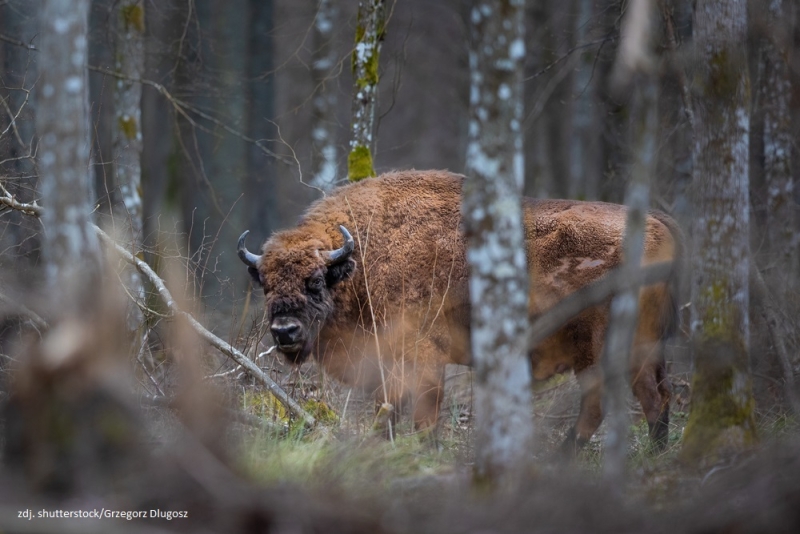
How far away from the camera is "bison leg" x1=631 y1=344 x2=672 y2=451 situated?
698 cm

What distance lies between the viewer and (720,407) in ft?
17.4

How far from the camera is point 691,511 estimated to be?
4086 mm

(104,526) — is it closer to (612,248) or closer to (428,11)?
(612,248)

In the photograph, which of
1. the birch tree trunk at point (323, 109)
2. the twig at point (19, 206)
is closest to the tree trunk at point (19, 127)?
the twig at point (19, 206)

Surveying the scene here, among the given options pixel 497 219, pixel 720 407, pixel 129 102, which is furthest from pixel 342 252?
pixel 129 102

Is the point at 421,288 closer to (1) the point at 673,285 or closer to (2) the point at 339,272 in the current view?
(2) the point at 339,272

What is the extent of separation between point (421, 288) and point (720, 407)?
289cm

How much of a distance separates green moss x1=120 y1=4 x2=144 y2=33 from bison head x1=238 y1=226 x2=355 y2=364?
13.8 feet

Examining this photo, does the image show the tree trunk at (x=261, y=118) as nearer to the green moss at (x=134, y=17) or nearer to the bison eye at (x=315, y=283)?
the green moss at (x=134, y=17)

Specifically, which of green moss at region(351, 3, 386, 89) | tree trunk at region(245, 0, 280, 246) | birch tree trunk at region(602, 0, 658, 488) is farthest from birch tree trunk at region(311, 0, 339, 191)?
birch tree trunk at region(602, 0, 658, 488)

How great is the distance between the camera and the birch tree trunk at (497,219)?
172 inches

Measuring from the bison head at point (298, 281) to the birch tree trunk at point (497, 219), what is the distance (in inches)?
115

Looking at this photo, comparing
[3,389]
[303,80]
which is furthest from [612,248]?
[303,80]

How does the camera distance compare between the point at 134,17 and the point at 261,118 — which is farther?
the point at 261,118
